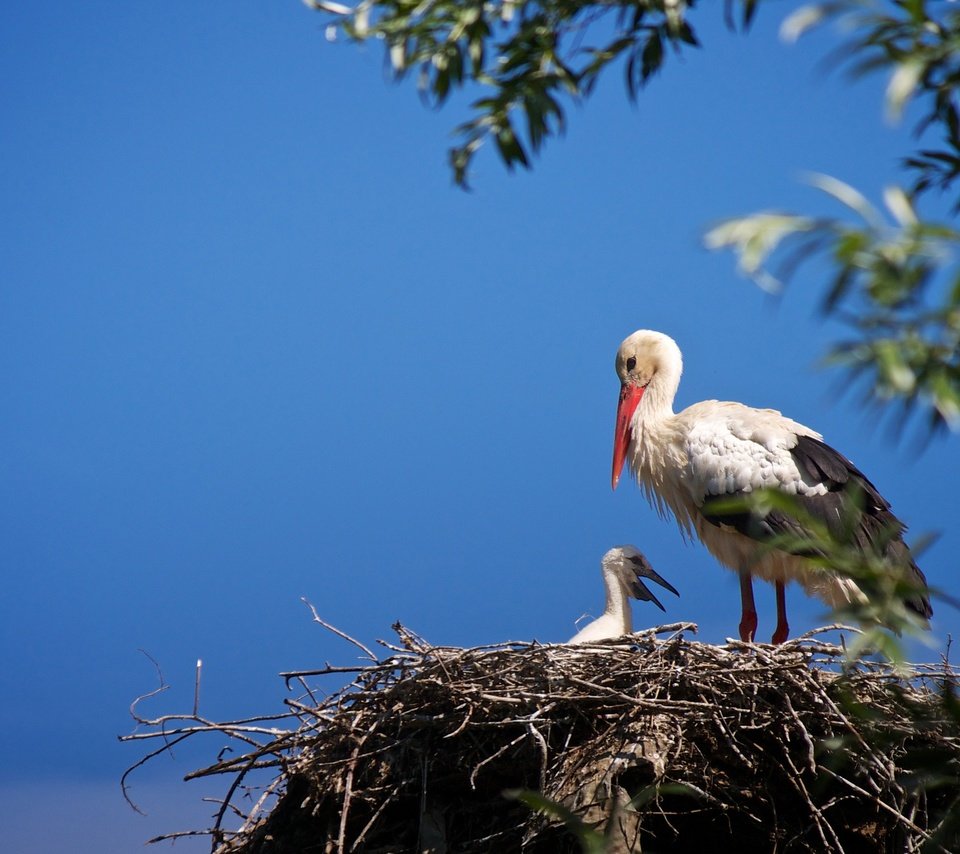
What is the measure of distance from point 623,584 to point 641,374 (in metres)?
1.58

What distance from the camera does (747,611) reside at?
6.03m

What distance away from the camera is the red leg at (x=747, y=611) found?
19.6 feet

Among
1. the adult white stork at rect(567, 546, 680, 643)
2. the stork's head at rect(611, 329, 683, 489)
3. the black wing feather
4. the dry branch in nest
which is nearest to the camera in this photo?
the dry branch in nest

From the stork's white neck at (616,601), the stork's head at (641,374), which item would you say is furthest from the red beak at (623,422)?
the stork's white neck at (616,601)

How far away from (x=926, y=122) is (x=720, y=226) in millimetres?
523

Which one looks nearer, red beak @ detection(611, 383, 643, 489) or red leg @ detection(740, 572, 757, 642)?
red leg @ detection(740, 572, 757, 642)

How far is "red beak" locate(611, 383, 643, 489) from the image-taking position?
6.73 m

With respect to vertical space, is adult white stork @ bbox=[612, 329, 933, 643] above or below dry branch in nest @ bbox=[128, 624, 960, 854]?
above

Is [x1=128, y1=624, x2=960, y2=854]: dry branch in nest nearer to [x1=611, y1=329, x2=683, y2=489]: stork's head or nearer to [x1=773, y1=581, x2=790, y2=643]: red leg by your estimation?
[x1=773, y1=581, x2=790, y2=643]: red leg

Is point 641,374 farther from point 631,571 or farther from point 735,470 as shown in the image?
point 631,571

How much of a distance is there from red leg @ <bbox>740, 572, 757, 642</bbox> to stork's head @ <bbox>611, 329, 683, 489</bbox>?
1.07 m

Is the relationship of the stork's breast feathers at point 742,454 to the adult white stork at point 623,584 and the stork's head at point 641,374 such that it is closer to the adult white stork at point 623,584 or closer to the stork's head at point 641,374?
the stork's head at point 641,374

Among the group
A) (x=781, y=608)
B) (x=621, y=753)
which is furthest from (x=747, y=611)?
(x=621, y=753)

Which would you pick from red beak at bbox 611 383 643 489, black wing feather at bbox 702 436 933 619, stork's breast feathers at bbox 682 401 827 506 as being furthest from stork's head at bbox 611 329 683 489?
black wing feather at bbox 702 436 933 619
